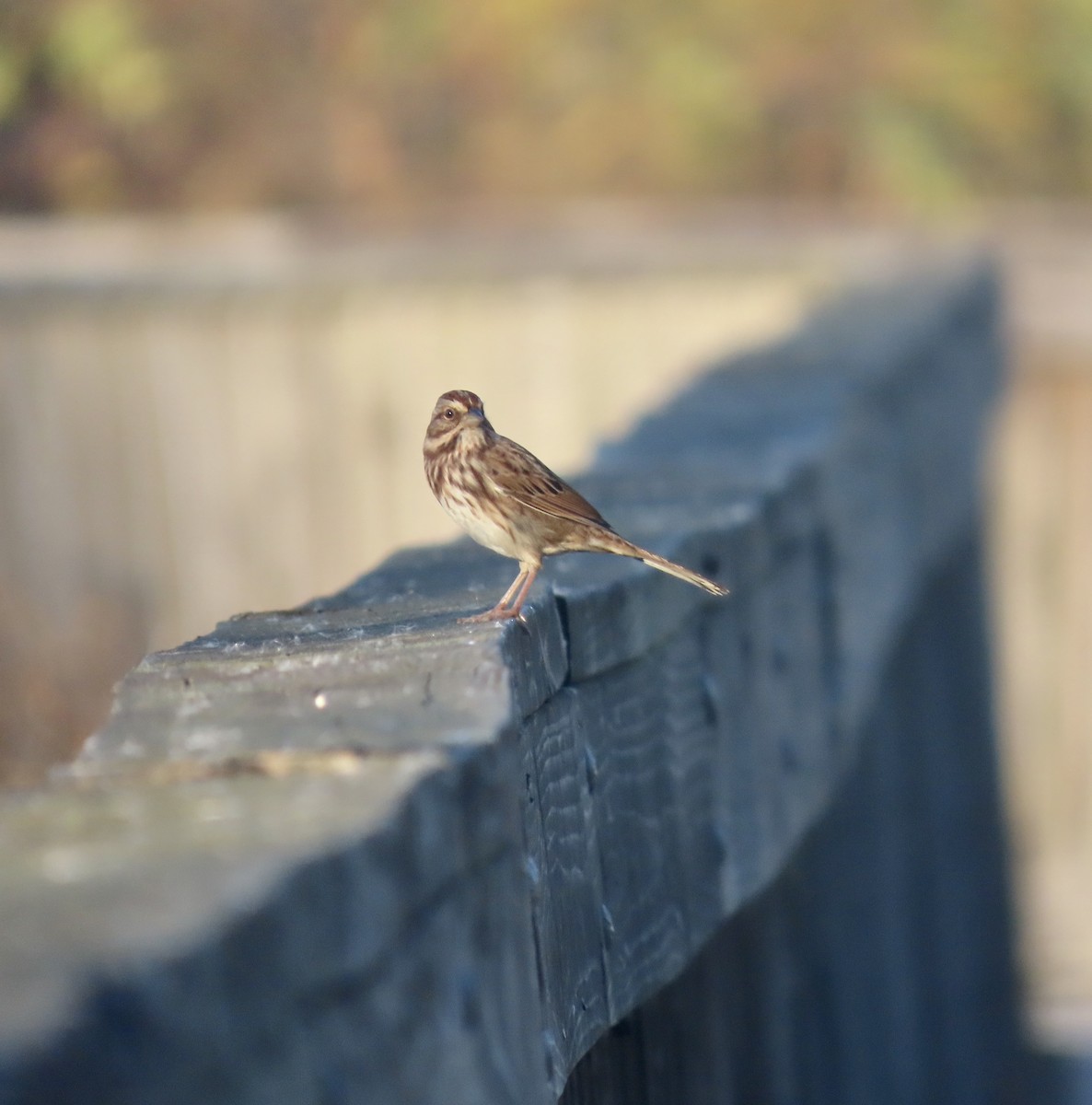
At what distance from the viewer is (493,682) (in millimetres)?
2064

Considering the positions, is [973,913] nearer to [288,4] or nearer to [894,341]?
[894,341]

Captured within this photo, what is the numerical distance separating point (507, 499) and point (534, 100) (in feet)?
65.8

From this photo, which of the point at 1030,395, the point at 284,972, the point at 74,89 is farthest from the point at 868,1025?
the point at 74,89

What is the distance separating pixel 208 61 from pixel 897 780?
58.4 feet

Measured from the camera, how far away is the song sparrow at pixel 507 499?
287cm

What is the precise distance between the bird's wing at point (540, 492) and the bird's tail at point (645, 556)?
0.09ft

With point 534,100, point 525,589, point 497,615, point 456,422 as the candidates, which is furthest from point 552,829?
point 534,100

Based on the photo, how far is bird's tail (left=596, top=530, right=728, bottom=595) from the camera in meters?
2.87

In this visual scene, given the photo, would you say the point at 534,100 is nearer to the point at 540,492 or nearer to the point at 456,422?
the point at 456,422

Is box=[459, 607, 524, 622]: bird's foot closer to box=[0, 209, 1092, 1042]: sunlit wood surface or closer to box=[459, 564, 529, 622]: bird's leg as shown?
box=[459, 564, 529, 622]: bird's leg

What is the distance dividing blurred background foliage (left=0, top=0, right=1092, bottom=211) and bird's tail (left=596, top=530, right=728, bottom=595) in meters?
18.0

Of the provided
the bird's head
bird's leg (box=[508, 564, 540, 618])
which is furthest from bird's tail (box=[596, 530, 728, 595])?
the bird's head

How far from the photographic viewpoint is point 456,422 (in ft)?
10.00

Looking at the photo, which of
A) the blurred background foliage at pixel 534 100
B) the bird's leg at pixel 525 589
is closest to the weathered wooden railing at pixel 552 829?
the bird's leg at pixel 525 589
